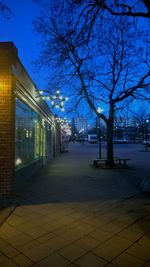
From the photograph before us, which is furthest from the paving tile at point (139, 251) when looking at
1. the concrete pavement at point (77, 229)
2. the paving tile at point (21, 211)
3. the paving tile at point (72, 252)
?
the paving tile at point (21, 211)

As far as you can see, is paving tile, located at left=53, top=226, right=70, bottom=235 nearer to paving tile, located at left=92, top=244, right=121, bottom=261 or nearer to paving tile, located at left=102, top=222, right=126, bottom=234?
paving tile, located at left=102, top=222, right=126, bottom=234

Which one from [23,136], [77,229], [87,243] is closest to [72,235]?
[77,229]

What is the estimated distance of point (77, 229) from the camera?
4680mm

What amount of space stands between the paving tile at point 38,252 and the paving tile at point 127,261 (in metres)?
1.05

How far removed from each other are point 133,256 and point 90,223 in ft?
4.79

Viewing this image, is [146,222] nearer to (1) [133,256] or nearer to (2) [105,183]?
(1) [133,256]

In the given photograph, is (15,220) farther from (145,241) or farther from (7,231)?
(145,241)

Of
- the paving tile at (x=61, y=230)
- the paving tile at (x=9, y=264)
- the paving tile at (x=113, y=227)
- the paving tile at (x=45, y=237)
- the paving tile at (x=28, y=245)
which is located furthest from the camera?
the paving tile at (x=113, y=227)

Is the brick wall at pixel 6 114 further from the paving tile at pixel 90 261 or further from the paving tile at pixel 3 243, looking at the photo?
the paving tile at pixel 90 261

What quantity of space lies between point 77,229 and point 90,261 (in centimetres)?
117

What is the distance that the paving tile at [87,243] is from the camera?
396 centimetres

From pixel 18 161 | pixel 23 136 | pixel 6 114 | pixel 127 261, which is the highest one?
pixel 6 114

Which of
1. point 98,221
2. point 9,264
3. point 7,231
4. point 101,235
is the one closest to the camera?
point 9,264

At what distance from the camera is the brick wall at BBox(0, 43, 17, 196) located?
6.18 m
